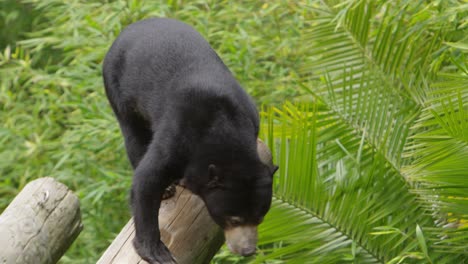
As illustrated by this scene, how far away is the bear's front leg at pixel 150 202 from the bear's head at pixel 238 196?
20 centimetres

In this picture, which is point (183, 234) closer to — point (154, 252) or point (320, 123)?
point (154, 252)

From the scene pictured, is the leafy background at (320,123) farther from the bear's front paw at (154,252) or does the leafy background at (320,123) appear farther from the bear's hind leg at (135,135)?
the bear's front paw at (154,252)

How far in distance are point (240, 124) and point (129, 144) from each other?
842mm

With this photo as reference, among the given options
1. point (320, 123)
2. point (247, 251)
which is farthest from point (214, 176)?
point (320, 123)

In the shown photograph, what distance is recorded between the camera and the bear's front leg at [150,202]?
348 cm

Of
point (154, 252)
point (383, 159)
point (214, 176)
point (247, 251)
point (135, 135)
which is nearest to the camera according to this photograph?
point (154, 252)

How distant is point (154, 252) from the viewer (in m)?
3.46

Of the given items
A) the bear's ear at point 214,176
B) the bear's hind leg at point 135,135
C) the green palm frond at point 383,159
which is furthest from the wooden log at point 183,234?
the green palm frond at point 383,159

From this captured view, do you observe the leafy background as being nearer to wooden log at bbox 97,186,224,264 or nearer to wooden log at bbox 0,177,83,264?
wooden log at bbox 97,186,224,264

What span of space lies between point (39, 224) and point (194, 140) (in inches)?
28.1

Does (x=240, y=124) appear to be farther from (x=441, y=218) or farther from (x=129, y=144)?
(x=441, y=218)

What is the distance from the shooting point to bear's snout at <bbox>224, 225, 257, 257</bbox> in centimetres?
360

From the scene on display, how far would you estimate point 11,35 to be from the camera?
857 cm

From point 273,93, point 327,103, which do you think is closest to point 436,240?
point 327,103
